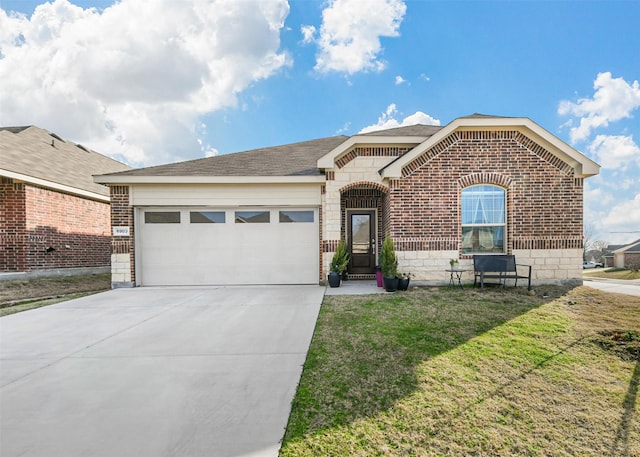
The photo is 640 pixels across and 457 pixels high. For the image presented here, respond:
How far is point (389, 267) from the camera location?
26.2 feet

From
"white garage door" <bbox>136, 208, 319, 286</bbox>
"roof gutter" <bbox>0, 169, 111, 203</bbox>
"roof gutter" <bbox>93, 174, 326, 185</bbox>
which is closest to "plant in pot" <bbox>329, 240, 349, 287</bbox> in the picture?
"white garage door" <bbox>136, 208, 319, 286</bbox>

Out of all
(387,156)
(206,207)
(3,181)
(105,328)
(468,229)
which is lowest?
(105,328)

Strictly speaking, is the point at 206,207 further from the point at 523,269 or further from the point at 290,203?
the point at 523,269

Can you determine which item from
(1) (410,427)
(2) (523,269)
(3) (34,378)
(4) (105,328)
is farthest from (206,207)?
(2) (523,269)

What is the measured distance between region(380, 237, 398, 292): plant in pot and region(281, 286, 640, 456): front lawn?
7.21 ft

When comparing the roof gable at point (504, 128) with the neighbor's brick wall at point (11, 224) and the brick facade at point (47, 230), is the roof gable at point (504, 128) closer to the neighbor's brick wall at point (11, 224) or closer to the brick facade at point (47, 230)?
the brick facade at point (47, 230)

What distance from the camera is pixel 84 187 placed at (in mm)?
11359

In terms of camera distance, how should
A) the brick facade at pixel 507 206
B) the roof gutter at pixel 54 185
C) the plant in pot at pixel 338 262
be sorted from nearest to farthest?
the brick facade at pixel 507 206, the plant in pot at pixel 338 262, the roof gutter at pixel 54 185

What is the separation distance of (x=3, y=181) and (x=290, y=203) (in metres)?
9.04

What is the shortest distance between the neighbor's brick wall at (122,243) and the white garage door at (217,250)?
235 mm

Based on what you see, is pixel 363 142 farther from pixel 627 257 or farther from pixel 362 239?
pixel 627 257

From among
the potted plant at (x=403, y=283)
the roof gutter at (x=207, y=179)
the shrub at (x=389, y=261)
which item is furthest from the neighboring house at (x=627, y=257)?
the roof gutter at (x=207, y=179)

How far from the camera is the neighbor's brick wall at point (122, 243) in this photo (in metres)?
9.14

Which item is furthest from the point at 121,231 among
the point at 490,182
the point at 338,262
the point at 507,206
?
the point at 507,206
